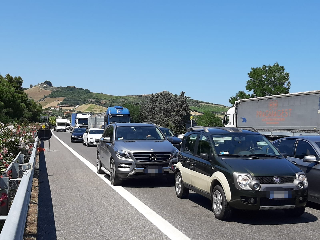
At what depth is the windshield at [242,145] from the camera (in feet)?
26.8

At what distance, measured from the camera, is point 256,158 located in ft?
25.9

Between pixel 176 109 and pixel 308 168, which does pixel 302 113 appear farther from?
pixel 176 109

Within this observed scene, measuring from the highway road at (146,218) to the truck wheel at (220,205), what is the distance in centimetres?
14

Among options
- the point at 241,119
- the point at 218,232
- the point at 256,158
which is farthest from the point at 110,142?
the point at 241,119

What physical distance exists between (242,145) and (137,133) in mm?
4947

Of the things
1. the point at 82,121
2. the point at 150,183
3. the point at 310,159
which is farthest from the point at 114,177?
the point at 82,121

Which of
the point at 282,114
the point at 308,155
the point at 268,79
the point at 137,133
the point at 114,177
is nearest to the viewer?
the point at 308,155

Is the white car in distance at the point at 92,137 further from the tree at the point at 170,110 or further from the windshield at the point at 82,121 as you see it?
the tree at the point at 170,110

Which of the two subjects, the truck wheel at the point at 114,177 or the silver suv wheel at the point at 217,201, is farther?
the truck wheel at the point at 114,177

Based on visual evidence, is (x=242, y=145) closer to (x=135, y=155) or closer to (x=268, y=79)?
(x=135, y=155)

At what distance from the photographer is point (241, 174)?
23.5ft

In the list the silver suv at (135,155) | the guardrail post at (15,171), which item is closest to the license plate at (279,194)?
the silver suv at (135,155)

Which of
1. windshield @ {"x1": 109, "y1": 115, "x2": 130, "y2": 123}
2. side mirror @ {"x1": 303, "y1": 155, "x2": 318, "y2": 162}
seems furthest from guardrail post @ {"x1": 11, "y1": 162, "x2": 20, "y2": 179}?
windshield @ {"x1": 109, "y1": 115, "x2": 130, "y2": 123}

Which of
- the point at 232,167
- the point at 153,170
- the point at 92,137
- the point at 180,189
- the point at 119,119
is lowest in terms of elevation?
the point at 180,189
